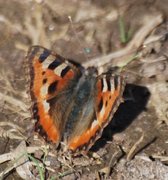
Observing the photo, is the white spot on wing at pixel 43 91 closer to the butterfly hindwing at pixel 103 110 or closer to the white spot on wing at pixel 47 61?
the white spot on wing at pixel 47 61

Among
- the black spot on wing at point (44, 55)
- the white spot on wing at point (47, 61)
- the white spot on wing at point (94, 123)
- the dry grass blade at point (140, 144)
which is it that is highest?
the black spot on wing at point (44, 55)

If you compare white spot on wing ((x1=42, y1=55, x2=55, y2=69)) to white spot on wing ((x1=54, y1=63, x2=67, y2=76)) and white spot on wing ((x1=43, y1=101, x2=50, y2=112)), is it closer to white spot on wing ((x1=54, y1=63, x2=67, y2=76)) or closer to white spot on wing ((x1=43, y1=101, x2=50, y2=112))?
white spot on wing ((x1=54, y1=63, x2=67, y2=76))

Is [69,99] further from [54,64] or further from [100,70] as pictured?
[100,70]

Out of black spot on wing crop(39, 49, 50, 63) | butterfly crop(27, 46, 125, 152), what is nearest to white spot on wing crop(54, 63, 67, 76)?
butterfly crop(27, 46, 125, 152)

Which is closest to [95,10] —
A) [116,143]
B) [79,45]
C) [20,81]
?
[79,45]

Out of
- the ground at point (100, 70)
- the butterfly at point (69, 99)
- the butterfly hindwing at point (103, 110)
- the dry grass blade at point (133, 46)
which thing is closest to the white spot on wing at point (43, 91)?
the butterfly at point (69, 99)
